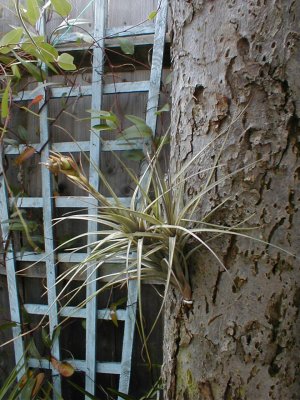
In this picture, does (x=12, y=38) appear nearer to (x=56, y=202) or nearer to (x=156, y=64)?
(x=156, y=64)

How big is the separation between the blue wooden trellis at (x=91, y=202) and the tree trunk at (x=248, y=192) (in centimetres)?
70

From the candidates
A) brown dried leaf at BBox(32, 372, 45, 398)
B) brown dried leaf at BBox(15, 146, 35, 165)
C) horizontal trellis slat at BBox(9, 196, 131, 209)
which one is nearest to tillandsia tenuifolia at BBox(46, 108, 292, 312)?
horizontal trellis slat at BBox(9, 196, 131, 209)

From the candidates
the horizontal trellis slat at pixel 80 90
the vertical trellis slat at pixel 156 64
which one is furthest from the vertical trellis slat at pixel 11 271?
the vertical trellis slat at pixel 156 64

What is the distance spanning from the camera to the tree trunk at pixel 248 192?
849mm

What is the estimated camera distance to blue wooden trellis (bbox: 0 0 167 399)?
163 cm

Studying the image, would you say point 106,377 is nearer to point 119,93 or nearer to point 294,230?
point 119,93

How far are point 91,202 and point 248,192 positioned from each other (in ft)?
3.02

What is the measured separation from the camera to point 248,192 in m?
0.87

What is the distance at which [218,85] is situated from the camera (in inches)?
35.0

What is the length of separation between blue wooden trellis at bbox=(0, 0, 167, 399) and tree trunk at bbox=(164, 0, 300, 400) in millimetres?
700

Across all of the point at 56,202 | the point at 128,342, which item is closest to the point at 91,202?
the point at 56,202

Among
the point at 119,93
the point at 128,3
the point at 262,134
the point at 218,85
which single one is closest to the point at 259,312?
the point at 262,134

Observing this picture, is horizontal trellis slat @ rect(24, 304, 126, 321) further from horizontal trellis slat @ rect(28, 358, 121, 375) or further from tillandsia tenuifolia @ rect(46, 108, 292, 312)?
tillandsia tenuifolia @ rect(46, 108, 292, 312)

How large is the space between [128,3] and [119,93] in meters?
0.34
